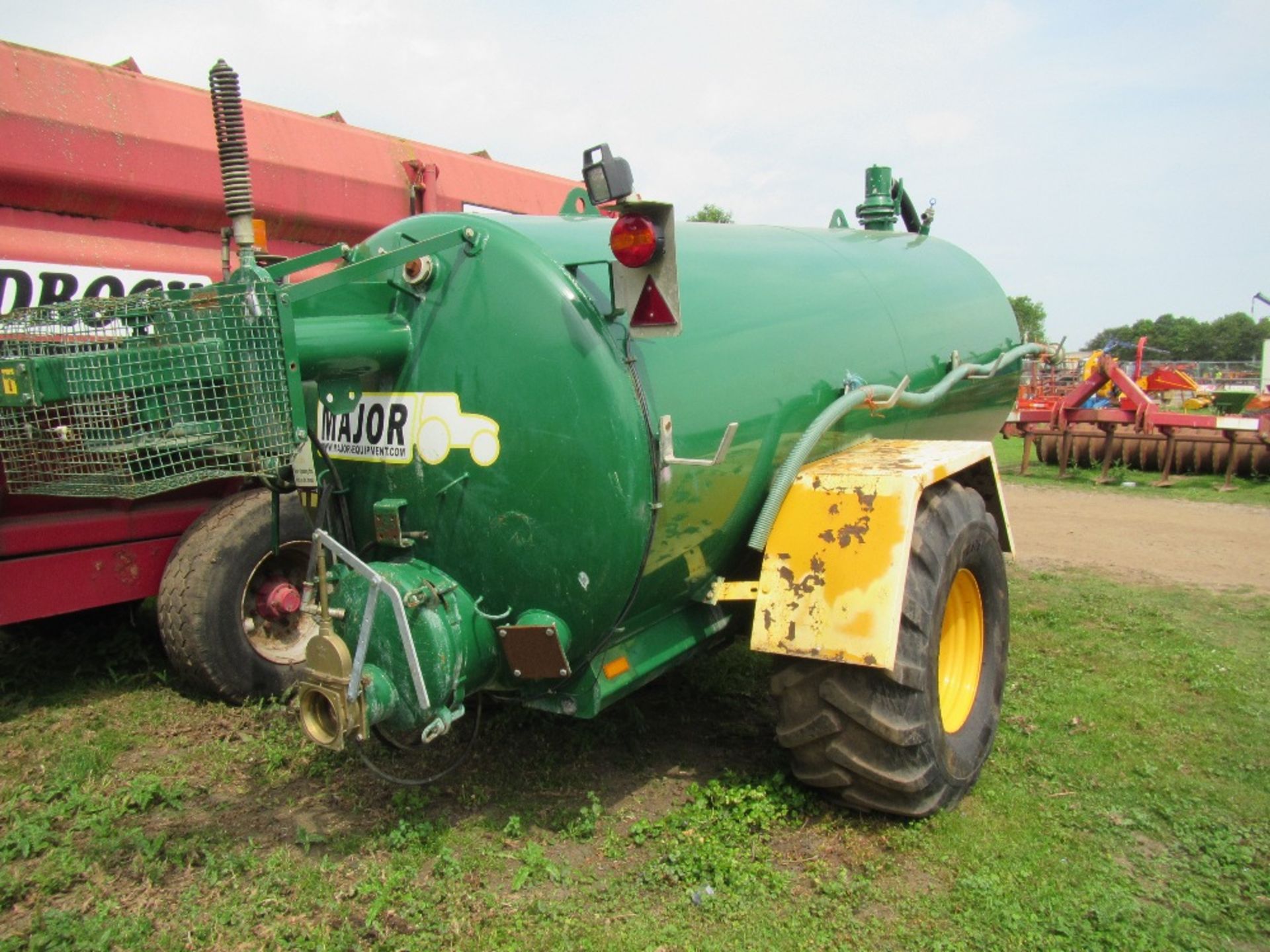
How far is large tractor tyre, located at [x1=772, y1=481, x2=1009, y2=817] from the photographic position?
2.88 metres

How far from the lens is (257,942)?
2434mm

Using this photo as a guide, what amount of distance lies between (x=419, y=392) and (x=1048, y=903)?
2.23 m

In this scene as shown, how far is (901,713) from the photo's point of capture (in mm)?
2896

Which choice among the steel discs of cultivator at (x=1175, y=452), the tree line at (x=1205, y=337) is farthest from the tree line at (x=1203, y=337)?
the steel discs of cultivator at (x=1175, y=452)

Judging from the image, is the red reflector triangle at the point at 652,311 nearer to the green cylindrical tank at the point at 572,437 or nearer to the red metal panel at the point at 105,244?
the green cylindrical tank at the point at 572,437

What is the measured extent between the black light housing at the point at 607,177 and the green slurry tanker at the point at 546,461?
10mm

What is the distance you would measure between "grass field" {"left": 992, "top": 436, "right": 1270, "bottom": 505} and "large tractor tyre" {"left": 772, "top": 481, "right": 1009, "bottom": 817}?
7696 mm

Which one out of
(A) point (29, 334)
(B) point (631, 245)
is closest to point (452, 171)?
(A) point (29, 334)

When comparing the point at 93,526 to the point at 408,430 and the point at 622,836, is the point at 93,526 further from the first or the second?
the point at 622,836

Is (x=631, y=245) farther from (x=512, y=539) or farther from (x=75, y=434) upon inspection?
(x=75, y=434)

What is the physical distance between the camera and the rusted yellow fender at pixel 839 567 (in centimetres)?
279

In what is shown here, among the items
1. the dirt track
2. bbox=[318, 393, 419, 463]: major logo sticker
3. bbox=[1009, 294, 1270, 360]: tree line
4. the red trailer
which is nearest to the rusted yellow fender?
bbox=[318, 393, 419, 463]: major logo sticker

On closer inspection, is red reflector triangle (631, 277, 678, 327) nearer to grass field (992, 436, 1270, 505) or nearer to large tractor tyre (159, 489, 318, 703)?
large tractor tyre (159, 489, 318, 703)

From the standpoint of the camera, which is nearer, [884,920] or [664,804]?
[884,920]
